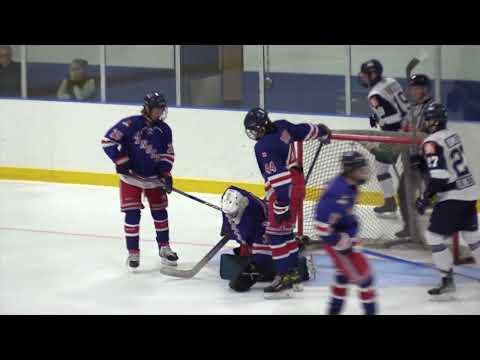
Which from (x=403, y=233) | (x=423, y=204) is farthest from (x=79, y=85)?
(x=423, y=204)

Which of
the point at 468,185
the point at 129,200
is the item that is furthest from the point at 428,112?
the point at 129,200

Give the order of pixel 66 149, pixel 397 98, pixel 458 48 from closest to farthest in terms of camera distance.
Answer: pixel 397 98 < pixel 458 48 < pixel 66 149

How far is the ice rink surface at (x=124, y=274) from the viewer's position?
6801 mm

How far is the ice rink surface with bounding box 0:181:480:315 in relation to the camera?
680cm

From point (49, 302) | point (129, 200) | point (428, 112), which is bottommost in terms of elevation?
point (49, 302)

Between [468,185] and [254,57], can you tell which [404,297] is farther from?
[254,57]

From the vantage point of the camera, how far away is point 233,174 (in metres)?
9.80

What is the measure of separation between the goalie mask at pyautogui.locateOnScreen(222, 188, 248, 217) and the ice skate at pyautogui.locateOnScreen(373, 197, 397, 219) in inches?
57.1

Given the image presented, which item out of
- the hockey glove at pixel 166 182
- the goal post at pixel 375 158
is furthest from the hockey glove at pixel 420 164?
the hockey glove at pixel 166 182

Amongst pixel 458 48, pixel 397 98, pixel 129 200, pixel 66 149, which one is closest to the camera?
pixel 129 200

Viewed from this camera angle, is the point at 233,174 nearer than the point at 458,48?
No

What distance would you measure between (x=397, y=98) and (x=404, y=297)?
189 centimetres

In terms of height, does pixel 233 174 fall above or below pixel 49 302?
above

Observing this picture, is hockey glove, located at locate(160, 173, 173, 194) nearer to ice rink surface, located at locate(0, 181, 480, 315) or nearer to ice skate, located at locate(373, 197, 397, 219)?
ice rink surface, located at locate(0, 181, 480, 315)
